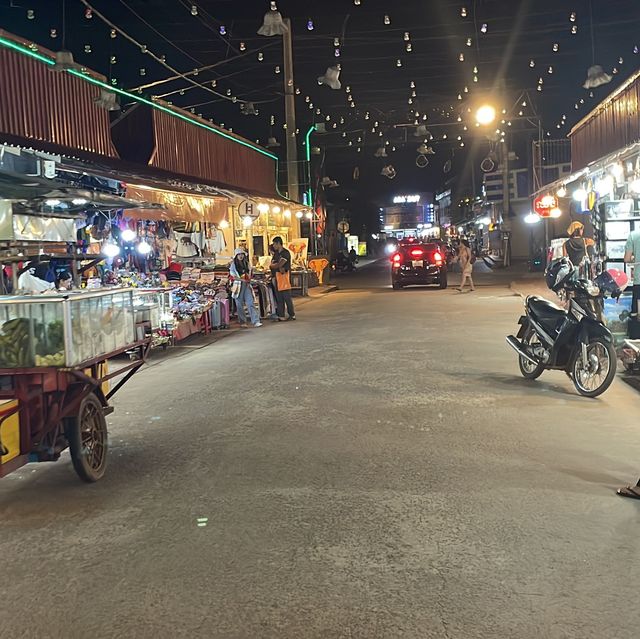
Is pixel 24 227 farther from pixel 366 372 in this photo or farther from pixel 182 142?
pixel 182 142

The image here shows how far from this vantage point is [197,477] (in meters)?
5.50

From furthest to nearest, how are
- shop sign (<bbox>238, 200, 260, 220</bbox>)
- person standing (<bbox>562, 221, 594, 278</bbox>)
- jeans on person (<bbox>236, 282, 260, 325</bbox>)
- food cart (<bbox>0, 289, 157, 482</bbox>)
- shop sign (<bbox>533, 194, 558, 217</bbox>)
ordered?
shop sign (<bbox>533, 194, 558, 217</bbox>)
shop sign (<bbox>238, 200, 260, 220</bbox>)
jeans on person (<bbox>236, 282, 260, 325</bbox>)
person standing (<bbox>562, 221, 594, 278</bbox>)
food cart (<bbox>0, 289, 157, 482</bbox>)

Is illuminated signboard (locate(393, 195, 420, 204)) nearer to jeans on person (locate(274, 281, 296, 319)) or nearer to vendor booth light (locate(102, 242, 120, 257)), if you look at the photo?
jeans on person (locate(274, 281, 296, 319))

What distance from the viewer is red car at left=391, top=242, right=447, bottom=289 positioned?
2569 cm

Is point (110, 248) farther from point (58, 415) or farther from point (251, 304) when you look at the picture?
point (58, 415)

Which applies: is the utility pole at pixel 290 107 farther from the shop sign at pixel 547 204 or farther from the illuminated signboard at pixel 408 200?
the illuminated signboard at pixel 408 200

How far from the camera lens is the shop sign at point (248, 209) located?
19.8m

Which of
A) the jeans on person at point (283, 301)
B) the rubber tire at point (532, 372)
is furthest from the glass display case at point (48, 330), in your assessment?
the jeans on person at point (283, 301)

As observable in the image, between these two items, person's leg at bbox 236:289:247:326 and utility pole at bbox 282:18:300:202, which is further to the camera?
utility pole at bbox 282:18:300:202

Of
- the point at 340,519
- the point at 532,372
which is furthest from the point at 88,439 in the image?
the point at 532,372

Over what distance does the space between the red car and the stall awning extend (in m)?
10.4

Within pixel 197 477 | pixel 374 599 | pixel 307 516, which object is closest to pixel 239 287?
pixel 197 477

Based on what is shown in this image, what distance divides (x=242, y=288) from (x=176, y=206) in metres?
3.12

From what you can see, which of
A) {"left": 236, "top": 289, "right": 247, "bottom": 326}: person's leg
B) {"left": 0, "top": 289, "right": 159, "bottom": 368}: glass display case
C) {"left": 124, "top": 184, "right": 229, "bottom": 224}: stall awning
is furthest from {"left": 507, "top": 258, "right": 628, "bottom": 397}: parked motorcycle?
{"left": 236, "top": 289, "right": 247, "bottom": 326}: person's leg
